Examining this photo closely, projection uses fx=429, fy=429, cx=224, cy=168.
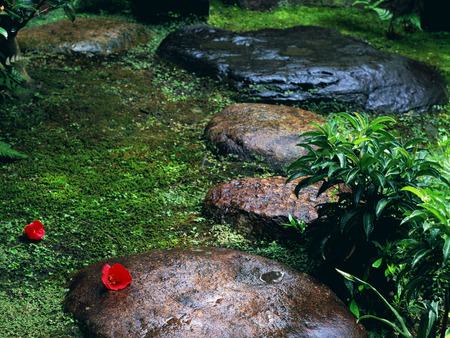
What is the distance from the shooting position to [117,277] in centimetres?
247

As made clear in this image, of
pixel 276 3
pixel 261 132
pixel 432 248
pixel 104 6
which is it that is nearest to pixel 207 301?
pixel 432 248

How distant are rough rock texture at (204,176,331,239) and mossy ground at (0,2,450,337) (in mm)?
106

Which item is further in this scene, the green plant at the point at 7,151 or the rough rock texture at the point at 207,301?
the green plant at the point at 7,151

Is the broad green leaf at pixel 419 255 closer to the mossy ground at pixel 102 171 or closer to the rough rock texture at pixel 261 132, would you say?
the mossy ground at pixel 102 171

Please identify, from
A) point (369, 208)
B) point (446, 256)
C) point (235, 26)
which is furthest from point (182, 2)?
point (446, 256)

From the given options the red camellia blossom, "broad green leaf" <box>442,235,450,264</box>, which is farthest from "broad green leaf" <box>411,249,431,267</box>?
the red camellia blossom

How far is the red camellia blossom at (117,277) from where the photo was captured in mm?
2443

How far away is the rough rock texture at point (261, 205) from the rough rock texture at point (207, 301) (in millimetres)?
556

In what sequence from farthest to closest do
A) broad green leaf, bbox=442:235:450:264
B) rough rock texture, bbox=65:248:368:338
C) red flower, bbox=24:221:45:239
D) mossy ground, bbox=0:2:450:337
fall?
red flower, bbox=24:221:45:239, mossy ground, bbox=0:2:450:337, rough rock texture, bbox=65:248:368:338, broad green leaf, bbox=442:235:450:264

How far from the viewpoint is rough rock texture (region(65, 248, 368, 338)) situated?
2.29 meters

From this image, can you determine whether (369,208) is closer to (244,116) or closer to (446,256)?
(446,256)

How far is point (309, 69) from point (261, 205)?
9.51 ft

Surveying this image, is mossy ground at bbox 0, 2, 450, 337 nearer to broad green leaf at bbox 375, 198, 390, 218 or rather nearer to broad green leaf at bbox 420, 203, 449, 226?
broad green leaf at bbox 375, 198, 390, 218

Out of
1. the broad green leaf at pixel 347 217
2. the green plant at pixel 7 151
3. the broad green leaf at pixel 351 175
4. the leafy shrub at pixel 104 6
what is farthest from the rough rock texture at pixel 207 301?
the leafy shrub at pixel 104 6
